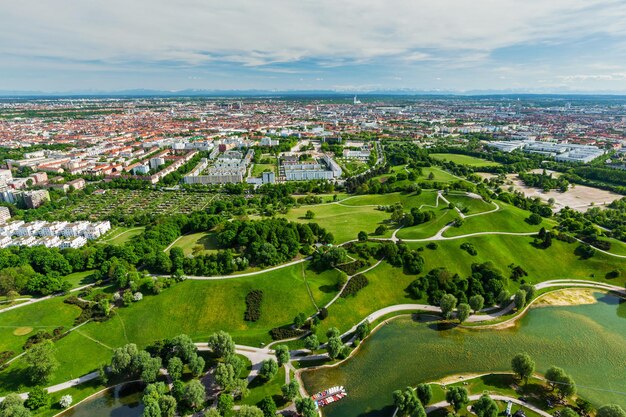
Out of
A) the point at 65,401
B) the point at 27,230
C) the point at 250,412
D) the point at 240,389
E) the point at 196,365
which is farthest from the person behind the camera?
the point at 27,230

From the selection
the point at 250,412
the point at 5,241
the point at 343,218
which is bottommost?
the point at 250,412

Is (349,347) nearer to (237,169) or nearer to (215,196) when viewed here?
(215,196)

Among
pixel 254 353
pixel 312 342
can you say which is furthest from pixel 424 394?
pixel 254 353

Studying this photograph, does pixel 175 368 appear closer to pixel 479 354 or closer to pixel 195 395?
pixel 195 395

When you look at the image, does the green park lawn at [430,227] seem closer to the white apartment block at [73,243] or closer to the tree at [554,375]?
the tree at [554,375]

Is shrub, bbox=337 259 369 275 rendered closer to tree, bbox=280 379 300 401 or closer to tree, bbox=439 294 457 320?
tree, bbox=439 294 457 320

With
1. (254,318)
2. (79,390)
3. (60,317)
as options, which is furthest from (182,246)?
(79,390)

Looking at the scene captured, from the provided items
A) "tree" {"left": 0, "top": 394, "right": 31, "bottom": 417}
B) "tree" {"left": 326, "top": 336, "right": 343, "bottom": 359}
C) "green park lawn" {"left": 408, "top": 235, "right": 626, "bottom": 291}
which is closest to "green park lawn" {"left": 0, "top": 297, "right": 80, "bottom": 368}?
"tree" {"left": 0, "top": 394, "right": 31, "bottom": 417}
